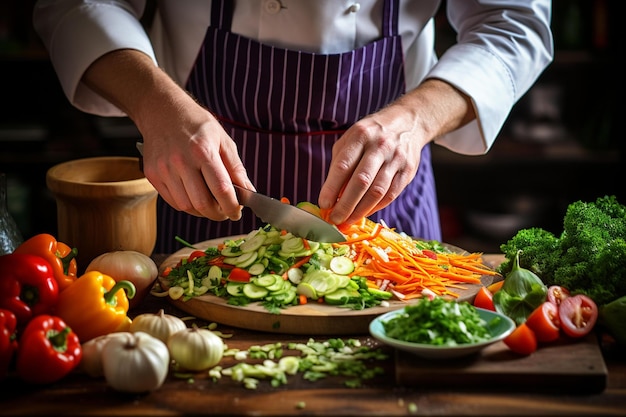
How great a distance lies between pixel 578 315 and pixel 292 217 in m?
0.65

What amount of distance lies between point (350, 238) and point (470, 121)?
643mm

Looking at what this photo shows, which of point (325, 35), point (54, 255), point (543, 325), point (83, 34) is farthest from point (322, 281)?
point (83, 34)

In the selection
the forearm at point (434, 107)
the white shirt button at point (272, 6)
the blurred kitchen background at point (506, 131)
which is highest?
the white shirt button at point (272, 6)

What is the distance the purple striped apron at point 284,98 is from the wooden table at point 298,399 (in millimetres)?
910

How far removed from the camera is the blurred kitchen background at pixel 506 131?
3.72 m

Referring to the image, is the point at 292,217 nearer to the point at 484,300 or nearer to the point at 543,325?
the point at 484,300

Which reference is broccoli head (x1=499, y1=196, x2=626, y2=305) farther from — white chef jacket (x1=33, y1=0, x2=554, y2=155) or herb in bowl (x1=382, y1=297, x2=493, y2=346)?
white chef jacket (x1=33, y1=0, x2=554, y2=155)

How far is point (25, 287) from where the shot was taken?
1508 millimetres

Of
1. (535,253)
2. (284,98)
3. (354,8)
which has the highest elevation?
(354,8)

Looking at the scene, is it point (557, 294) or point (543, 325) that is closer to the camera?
point (543, 325)

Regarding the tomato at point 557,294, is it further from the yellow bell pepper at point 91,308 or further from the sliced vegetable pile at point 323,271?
the yellow bell pepper at point 91,308

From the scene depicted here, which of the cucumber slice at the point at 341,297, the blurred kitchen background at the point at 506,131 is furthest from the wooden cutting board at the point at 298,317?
the blurred kitchen background at the point at 506,131

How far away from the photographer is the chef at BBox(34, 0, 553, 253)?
81.1 inches

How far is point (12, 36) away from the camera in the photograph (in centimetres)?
372
